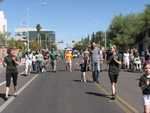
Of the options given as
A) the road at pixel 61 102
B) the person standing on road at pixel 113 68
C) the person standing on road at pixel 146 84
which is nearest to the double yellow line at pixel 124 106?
the road at pixel 61 102

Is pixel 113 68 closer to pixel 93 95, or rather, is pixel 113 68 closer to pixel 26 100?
pixel 93 95

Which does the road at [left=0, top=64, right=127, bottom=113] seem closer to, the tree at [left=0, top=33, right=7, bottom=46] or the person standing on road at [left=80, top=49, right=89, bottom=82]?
the person standing on road at [left=80, top=49, right=89, bottom=82]

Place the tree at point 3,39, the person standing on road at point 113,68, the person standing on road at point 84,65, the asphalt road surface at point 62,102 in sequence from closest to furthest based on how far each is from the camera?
the asphalt road surface at point 62,102 < the person standing on road at point 113,68 < the person standing on road at point 84,65 < the tree at point 3,39

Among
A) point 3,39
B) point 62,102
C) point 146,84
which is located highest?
point 3,39

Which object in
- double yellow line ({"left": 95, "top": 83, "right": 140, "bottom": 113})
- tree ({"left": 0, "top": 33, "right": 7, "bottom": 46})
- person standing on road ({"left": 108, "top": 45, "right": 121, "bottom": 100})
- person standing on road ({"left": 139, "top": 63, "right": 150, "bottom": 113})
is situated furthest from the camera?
tree ({"left": 0, "top": 33, "right": 7, "bottom": 46})

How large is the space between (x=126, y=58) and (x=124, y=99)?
23.9 m

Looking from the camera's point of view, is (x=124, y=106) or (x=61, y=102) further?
(x=61, y=102)

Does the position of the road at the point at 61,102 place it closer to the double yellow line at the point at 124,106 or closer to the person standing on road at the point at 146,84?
the double yellow line at the point at 124,106

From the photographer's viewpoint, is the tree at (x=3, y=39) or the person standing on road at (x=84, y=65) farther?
the tree at (x=3, y=39)

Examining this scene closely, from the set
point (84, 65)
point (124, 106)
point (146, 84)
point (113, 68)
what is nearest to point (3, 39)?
point (84, 65)

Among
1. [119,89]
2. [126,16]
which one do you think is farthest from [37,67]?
[126,16]

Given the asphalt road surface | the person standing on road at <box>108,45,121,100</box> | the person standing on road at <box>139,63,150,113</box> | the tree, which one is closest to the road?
the asphalt road surface

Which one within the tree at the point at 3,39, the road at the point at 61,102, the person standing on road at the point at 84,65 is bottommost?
the road at the point at 61,102

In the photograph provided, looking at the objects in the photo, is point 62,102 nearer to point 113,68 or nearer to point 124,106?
point 124,106
